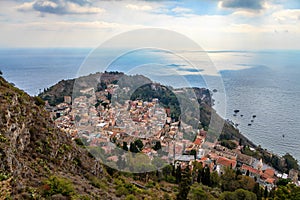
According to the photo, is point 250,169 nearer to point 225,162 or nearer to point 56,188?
point 225,162

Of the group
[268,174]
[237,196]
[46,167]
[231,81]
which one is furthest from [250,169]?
[231,81]

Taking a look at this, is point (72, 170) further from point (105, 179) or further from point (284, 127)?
point (284, 127)

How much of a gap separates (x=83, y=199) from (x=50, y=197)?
449 mm

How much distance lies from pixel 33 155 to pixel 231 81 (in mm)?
36124

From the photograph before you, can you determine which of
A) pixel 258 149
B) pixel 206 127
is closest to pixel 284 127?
pixel 258 149

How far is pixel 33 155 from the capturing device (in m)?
4.35

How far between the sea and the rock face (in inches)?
48.3

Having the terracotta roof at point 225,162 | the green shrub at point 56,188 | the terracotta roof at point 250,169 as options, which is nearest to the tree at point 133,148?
the green shrub at point 56,188

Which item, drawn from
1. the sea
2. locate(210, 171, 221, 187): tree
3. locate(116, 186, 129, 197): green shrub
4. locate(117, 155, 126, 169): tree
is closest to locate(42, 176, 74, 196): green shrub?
locate(116, 186, 129, 197): green shrub

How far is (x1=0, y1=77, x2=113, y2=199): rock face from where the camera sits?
3292mm

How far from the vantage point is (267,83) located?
4000 cm

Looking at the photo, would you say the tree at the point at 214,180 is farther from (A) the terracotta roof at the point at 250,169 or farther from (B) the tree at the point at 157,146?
(A) the terracotta roof at the point at 250,169

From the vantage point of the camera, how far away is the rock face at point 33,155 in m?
3.29

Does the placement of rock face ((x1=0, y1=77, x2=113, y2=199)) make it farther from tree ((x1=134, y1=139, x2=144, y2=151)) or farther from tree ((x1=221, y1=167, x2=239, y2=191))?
tree ((x1=221, y1=167, x2=239, y2=191))
